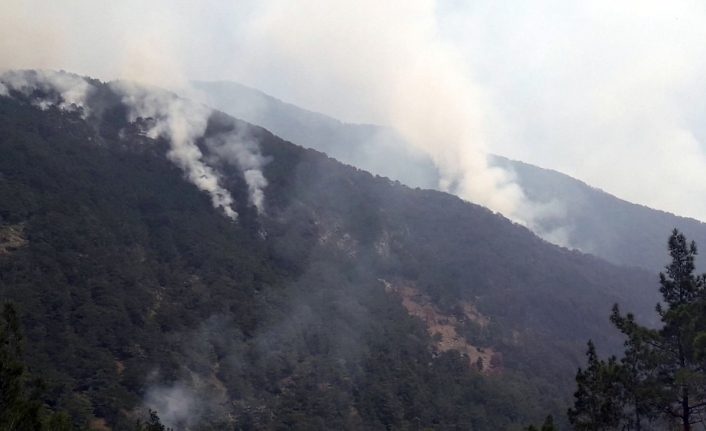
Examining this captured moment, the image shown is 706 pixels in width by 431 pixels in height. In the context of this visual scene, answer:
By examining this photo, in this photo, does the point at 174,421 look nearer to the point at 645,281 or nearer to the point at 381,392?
the point at 381,392

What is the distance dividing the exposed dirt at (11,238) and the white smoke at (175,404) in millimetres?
19155

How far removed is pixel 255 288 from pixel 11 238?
29.8m

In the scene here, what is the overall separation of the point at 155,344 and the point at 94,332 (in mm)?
5694

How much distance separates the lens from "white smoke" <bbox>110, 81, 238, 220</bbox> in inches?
3686

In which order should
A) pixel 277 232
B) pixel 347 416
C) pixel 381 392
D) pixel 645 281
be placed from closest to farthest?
1. pixel 347 416
2. pixel 381 392
3. pixel 277 232
4. pixel 645 281

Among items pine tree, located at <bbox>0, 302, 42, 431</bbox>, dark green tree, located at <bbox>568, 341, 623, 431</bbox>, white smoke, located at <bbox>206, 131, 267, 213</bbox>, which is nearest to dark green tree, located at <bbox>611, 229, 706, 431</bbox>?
dark green tree, located at <bbox>568, 341, 623, 431</bbox>

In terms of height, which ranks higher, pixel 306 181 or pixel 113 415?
pixel 306 181

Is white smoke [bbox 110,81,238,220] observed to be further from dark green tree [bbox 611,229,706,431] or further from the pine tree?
dark green tree [bbox 611,229,706,431]

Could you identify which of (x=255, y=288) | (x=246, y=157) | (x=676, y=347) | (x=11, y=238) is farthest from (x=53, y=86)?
(x=676, y=347)

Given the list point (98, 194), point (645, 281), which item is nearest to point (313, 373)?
A: point (98, 194)

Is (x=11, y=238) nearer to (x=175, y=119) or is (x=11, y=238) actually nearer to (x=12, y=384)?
(x=12, y=384)

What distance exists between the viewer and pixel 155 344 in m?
55.3

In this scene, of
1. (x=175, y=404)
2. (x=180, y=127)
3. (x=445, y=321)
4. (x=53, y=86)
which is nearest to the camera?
(x=175, y=404)

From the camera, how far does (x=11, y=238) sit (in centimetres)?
5509
